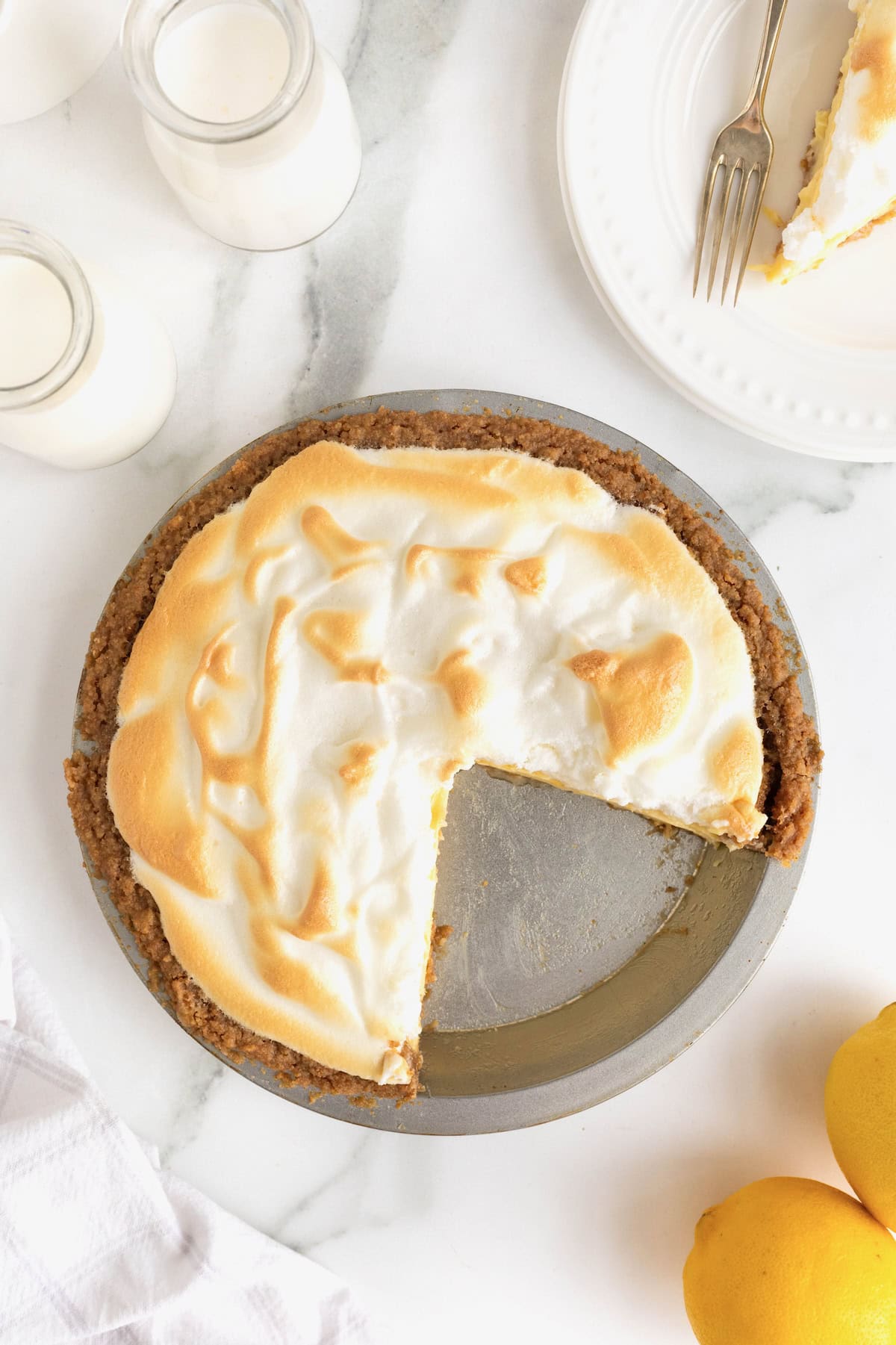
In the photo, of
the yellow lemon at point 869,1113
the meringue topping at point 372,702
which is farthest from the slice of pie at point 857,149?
the yellow lemon at point 869,1113

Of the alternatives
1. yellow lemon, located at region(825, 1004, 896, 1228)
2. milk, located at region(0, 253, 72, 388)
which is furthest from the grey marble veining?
yellow lemon, located at region(825, 1004, 896, 1228)

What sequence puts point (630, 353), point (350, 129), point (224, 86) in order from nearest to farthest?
1. point (224, 86)
2. point (350, 129)
3. point (630, 353)

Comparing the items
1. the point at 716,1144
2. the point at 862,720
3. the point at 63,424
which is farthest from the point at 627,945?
the point at 63,424

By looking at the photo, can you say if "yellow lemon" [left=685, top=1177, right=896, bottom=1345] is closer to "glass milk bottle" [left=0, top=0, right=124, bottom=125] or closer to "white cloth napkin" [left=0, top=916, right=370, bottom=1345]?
"white cloth napkin" [left=0, top=916, right=370, bottom=1345]

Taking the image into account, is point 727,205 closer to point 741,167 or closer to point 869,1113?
point 741,167

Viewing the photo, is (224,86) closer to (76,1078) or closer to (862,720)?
(862,720)

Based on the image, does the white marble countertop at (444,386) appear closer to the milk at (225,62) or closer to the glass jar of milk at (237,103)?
the glass jar of milk at (237,103)
